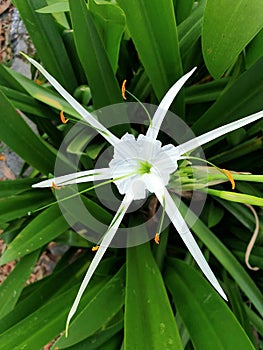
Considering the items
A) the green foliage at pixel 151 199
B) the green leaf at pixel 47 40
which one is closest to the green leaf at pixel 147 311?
the green foliage at pixel 151 199

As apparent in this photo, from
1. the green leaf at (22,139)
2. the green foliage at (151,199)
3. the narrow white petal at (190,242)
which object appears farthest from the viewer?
the green leaf at (22,139)

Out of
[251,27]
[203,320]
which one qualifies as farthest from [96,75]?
[203,320]

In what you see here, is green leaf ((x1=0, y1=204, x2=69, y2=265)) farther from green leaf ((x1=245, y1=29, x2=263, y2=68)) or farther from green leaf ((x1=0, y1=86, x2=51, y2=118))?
green leaf ((x1=245, y1=29, x2=263, y2=68))

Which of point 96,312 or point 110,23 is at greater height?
point 110,23

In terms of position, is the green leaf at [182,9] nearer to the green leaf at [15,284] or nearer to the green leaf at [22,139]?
the green leaf at [22,139]

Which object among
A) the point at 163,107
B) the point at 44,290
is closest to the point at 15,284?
the point at 44,290

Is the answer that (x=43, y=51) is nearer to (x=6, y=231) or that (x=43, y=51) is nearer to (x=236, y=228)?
(x=6, y=231)

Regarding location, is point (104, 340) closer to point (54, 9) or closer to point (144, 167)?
point (144, 167)
